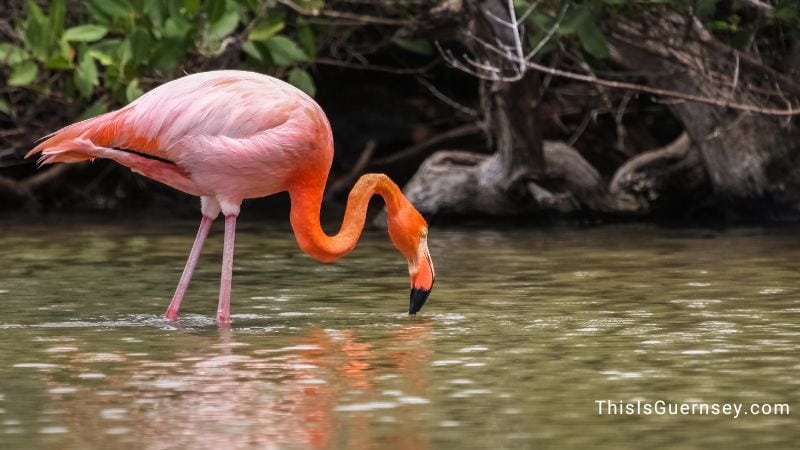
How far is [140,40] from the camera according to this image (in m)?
10.8

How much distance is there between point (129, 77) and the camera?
11805 mm

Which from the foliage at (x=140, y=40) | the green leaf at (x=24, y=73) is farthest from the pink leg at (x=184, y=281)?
the green leaf at (x=24, y=73)

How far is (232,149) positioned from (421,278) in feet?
3.47

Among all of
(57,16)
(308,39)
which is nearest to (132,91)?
(57,16)

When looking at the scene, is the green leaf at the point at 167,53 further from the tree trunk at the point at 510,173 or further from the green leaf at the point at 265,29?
the tree trunk at the point at 510,173

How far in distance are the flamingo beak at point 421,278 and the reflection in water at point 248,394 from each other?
1.32 feet

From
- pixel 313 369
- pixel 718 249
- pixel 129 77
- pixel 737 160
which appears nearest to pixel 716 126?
pixel 737 160

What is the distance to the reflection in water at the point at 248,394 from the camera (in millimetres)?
5031

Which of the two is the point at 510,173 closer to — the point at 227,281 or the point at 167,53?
the point at 167,53

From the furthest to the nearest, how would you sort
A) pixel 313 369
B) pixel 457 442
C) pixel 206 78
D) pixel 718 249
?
pixel 718 249 < pixel 206 78 < pixel 313 369 < pixel 457 442

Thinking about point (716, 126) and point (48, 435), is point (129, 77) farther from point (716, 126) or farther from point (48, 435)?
point (48, 435)

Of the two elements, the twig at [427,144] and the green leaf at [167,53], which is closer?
the green leaf at [167,53]

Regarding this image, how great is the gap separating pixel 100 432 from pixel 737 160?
9020 millimetres

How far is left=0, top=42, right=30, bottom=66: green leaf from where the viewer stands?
11734 mm
